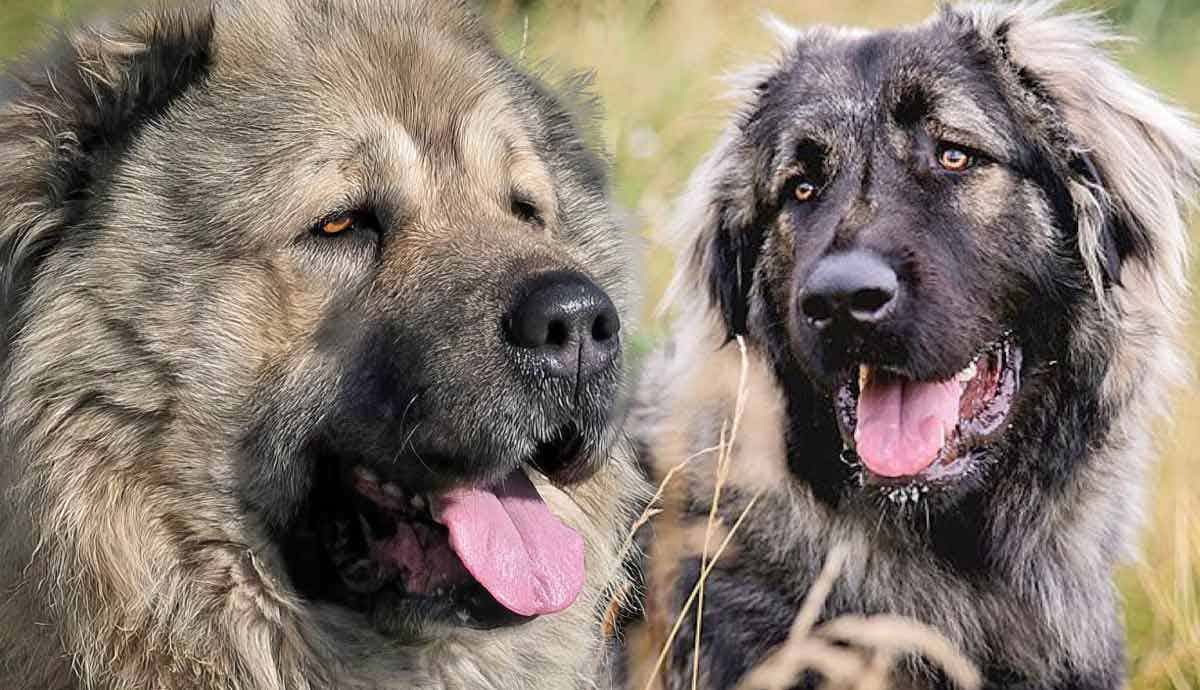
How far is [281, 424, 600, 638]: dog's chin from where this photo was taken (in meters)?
2.98

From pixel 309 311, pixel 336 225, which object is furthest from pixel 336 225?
pixel 309 311

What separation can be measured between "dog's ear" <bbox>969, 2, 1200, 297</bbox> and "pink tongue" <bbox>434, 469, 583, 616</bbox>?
1.45m

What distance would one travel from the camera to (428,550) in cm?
302

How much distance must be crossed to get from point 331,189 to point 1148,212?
1983 millimetres

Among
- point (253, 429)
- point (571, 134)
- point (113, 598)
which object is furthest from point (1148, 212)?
point (113, 598)

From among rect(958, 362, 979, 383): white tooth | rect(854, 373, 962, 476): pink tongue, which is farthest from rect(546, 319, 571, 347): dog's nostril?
rect(958, 362, 979, 383): white tooth

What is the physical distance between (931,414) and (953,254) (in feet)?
1.18

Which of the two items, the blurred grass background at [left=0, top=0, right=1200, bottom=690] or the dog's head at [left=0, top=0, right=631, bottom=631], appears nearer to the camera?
the dog's head at [left=0, top=0, right=631, bottom=631]

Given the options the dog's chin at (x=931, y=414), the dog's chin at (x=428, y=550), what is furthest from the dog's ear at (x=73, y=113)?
the dog's chin at (x=931, y=414)

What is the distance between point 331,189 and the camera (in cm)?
296

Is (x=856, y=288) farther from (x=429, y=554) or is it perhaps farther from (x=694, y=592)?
(x=429, y=554)

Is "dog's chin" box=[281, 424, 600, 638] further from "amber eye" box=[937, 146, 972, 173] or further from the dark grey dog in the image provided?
"amber eye" box=[937, 146, 972, 173]

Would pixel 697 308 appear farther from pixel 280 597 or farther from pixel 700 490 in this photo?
pixel 280 597

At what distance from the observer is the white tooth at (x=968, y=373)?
3.69 m
